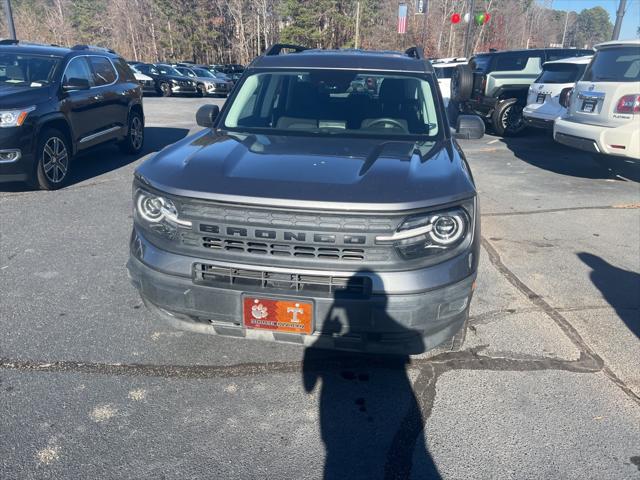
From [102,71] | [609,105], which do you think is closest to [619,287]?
[609,105]

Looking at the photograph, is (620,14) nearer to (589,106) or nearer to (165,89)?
(589,106)

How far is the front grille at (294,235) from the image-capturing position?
2451 millimetres

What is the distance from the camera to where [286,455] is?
2416 mm

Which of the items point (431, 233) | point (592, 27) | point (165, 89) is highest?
point (592, 27)

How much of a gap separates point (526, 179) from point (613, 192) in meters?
1.29

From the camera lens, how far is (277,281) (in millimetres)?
2523

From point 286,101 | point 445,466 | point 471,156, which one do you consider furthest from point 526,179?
point 445,466

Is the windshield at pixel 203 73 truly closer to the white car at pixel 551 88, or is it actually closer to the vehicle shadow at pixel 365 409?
the white car at pixel 551 88

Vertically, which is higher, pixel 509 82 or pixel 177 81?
pixel 509 82

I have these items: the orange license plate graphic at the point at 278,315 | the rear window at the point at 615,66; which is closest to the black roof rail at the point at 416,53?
the orange license plate graphic at the point at 278,315

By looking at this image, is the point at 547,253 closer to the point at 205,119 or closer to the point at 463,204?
the point at 463,204

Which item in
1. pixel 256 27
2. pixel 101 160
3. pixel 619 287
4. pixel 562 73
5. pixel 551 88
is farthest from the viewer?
pixel 256 27

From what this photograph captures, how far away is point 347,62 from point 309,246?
87.0 inches

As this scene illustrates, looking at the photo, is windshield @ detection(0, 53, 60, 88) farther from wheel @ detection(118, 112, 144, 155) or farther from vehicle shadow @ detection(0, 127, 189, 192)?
wheel @ detection(118, 112, 144, 155)
